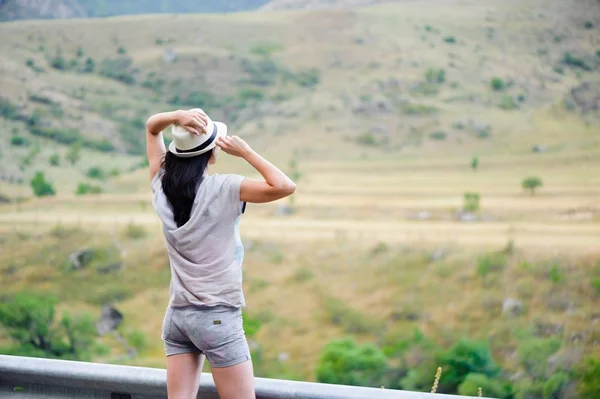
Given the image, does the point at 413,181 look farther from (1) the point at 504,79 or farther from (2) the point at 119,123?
(2) the point at 119,123

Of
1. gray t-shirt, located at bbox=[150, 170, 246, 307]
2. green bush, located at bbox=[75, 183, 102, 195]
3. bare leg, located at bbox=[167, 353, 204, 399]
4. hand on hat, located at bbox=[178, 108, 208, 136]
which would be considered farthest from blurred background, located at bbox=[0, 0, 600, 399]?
hand on hat, located at bbox=[178, 108, 208, 136]

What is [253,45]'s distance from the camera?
9.45 meters

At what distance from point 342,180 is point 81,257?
3.66m

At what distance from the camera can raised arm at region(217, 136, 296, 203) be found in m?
1.57

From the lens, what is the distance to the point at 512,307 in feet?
26.8

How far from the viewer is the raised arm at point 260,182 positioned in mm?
1568

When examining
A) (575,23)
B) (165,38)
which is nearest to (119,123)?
(165,38)

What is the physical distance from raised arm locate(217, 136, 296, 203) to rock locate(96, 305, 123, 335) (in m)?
7.41

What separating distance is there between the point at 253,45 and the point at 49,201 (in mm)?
3576

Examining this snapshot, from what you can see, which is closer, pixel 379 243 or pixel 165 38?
pixel 379 243

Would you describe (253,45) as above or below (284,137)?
above

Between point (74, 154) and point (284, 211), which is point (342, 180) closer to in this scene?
point (284, 211)

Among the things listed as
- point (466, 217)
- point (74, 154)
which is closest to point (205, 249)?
point (466, 217)

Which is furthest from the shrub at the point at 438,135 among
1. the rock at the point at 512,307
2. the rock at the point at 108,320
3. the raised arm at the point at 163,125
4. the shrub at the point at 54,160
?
the raised arm at the point at 163,125
